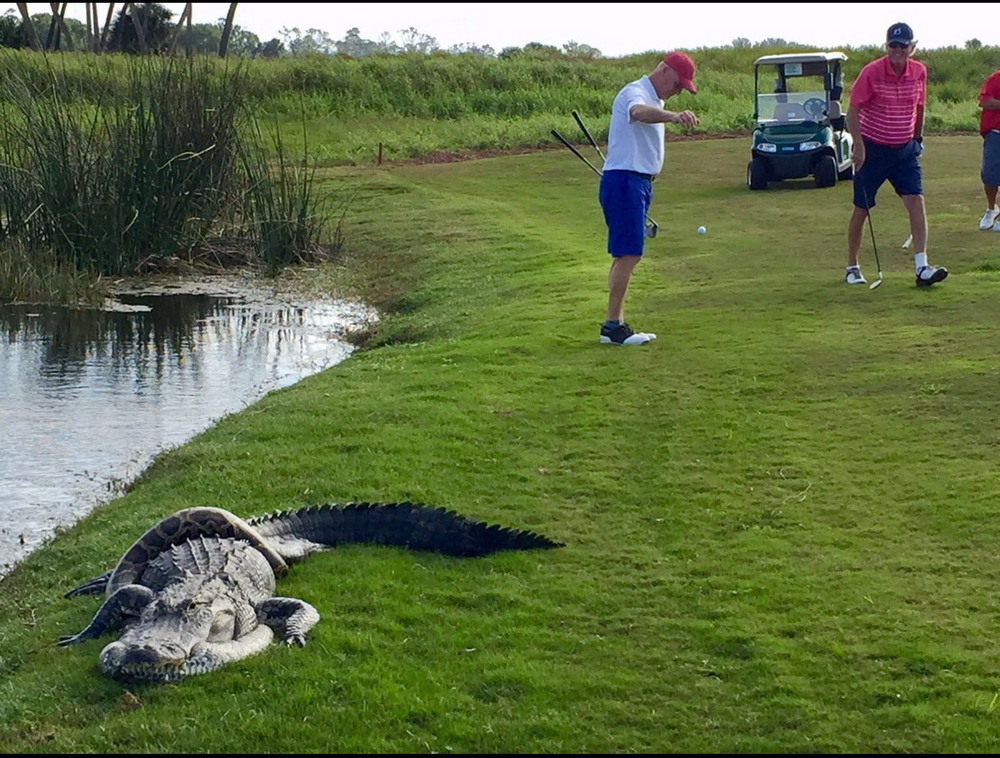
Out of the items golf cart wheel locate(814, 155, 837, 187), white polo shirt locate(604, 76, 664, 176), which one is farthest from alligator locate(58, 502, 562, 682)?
golf cart wheel locate(814, 155, 837, 187)

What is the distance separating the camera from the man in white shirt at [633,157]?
7.35 meters

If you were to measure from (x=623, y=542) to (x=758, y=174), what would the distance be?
13215 millimetres

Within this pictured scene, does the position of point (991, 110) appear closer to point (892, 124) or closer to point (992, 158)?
point (992, 158)

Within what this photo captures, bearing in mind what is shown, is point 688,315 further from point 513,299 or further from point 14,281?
point 14,281

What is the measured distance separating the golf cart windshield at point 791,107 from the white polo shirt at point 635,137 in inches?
422

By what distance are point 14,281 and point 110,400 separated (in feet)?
12.2

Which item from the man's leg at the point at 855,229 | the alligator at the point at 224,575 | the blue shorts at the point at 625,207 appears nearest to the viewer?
the alligator at the point at 224,575

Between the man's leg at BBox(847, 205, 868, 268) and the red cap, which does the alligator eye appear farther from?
the man's leg at BBox(847, 205, 868, 268)

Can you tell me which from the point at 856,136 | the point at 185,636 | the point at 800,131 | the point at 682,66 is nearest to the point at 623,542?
the point at 185,636

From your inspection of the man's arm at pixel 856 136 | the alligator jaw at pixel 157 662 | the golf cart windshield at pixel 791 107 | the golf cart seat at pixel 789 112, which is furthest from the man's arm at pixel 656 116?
the golf cart seat at pixel 789 112

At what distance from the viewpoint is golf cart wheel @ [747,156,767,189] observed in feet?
56.2

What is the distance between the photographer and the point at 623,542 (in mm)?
4695

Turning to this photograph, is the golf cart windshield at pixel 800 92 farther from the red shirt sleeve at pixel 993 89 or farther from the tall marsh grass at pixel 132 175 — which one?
the tall marsh grass at pixel 132 175

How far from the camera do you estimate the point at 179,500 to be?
5430mm
